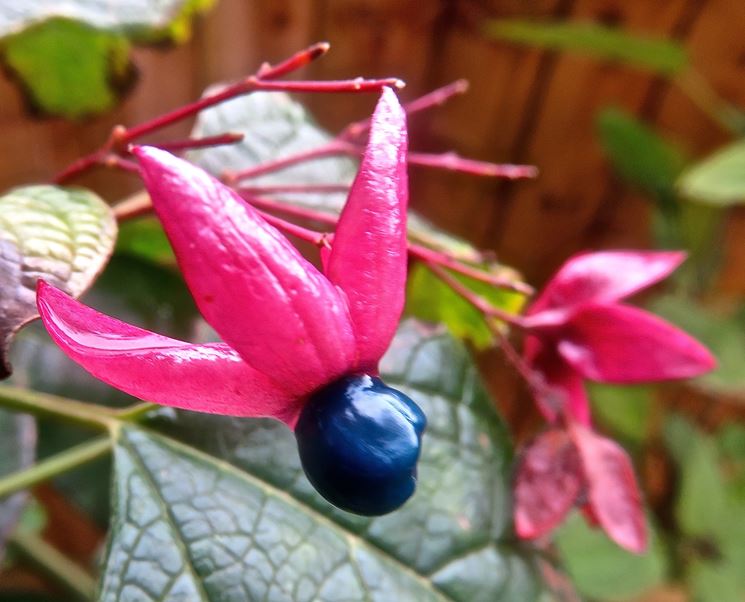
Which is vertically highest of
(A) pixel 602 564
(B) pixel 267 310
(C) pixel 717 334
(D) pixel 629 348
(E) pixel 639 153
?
(B) pixel 267 310

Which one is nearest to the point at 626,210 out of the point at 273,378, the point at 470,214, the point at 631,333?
the point at 470,214

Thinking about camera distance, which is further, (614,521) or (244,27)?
(244,27)

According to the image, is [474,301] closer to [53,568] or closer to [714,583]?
[53,568]

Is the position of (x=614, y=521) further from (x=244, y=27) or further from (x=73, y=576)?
→ (x=244, y=27)

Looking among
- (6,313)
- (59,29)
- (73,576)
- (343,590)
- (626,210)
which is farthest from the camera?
(626,210)

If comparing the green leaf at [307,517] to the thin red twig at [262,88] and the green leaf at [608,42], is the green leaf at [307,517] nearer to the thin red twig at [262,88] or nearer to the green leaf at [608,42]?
the thin red twig at [262,88]

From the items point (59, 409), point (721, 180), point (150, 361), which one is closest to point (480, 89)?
point (721, 180)

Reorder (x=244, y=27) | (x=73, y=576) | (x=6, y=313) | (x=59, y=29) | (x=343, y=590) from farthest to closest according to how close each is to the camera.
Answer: (x=244, y=27) < (x=73, y=576) < (x=59, y=29) < (x=343, y=590) < (x=6, y=313)

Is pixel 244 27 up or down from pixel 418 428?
down

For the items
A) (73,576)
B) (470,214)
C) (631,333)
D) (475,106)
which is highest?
(631,333)
